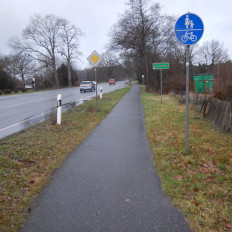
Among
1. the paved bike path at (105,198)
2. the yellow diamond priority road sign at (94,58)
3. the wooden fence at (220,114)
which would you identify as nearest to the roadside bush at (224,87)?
the wooden fence at (220,114)

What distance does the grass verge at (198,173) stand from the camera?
2955mm

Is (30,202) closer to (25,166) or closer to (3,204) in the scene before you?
(3,204)

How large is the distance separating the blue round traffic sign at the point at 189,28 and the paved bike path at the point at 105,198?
2.72 meters

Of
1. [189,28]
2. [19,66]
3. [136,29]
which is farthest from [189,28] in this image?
[19,66]

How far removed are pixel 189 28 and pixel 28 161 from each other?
4487 millimetres

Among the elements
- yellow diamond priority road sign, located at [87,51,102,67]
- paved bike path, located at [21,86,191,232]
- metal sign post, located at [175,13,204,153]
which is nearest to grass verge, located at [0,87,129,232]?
paved bike path, located at [21,86,191,232]

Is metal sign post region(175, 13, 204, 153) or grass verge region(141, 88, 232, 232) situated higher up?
metal sign post region(175, 13, 204, 153)

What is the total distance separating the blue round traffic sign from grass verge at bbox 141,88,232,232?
2550 millimetres


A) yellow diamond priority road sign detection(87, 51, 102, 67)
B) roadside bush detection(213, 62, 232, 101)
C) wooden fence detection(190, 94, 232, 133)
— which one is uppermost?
yellow diamond priority road sign detection(87, 51, 102, 67)

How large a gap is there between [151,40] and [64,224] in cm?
3295

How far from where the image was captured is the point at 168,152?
562 cm

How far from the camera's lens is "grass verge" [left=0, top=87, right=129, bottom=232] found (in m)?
3.21

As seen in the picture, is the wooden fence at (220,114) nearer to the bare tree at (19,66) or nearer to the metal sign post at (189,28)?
the metal sign post at (189,28)

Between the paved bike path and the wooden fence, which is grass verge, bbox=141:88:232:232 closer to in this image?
the paved bike path
